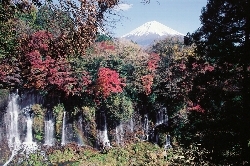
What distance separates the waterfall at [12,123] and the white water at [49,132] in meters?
2.20

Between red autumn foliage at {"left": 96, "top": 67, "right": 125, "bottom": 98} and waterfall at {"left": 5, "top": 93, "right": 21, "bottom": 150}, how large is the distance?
707 cm

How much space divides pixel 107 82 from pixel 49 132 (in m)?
6.63

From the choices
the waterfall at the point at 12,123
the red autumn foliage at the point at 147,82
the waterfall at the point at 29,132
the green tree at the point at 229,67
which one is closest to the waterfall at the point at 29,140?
the waterfall at the point at 29,132

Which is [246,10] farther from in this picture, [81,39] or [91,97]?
[91,97]

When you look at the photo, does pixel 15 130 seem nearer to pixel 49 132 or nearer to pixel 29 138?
pixel 29 138

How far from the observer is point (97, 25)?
5414 millimetres

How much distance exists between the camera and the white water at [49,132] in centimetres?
2352

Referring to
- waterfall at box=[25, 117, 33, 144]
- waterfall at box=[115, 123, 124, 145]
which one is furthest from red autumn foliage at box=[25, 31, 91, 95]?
waterfall at box=[115, 123, 124, 145]

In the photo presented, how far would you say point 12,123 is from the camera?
75.5ft

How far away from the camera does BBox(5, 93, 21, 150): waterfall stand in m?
22.8

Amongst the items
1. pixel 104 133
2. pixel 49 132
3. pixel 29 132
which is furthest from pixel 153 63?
pixel 29 132

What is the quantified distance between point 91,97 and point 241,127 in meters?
14.9

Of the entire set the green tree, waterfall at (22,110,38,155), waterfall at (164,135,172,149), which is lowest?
waterfall at (164,135,172,149)

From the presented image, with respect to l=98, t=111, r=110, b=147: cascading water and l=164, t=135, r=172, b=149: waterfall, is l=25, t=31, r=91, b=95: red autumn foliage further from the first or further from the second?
l=164, t=135, r=172, b=149: waterfall
